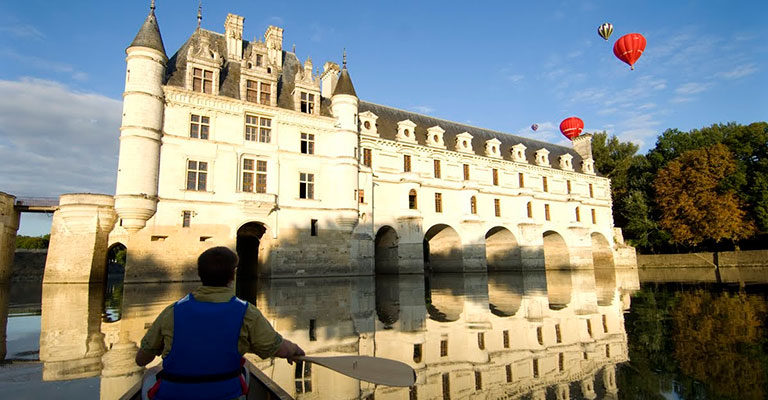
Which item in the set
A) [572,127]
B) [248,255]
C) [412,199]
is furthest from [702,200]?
[248,255]

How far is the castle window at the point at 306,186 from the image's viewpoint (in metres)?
23.5

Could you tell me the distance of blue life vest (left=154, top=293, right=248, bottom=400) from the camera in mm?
2410

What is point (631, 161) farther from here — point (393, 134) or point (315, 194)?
point (315, 194)

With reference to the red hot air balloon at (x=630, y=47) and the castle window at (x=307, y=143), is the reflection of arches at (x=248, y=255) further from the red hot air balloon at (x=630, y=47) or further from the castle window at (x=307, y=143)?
the red hot air balloon at (x=630, y=47)

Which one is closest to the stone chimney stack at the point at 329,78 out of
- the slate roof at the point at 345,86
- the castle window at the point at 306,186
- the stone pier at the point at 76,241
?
the slate roof at the point at 345,86

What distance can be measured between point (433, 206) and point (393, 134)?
229 inches

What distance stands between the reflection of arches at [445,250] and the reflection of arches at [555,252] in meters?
9.88

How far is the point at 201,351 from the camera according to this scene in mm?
2410

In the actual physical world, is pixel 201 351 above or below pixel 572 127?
below

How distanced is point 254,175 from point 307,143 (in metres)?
3.72

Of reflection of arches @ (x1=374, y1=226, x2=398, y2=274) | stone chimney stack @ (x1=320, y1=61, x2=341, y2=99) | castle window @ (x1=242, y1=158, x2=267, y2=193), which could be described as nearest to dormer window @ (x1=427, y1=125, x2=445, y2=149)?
reflection of arches @ (x1=374, y1=226, x2=398, y2=274)

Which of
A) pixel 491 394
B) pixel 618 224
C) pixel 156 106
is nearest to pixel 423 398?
pixel 491 394

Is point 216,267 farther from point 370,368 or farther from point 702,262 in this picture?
point 702,262

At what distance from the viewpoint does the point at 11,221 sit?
22078mm
